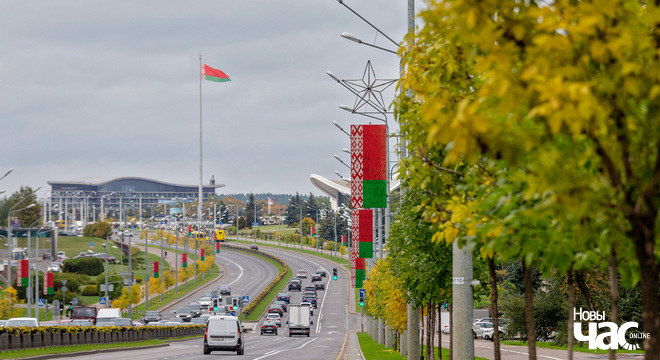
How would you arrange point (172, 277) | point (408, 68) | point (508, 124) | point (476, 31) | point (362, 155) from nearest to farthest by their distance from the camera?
point (508, 124)
point (476, 31)
point (408, 68)
point (362, 155)
point (172, 277)

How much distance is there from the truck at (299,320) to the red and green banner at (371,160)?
4669cm

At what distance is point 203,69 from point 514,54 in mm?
150451

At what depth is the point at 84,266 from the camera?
129 meters

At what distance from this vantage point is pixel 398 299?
3186 centimetres

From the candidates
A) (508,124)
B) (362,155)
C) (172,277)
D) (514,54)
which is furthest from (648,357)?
(172,277)

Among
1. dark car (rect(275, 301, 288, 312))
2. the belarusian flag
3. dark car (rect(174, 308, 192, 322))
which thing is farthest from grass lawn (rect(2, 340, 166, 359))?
the belarusian flag

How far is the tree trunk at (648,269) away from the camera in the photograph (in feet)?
17.9

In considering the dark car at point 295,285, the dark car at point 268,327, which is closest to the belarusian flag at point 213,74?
the dark car at point 295,285

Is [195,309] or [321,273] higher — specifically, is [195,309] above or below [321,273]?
below

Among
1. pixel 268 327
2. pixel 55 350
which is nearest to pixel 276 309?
pixel 268 327

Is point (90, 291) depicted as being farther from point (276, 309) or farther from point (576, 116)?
point (576, 116)

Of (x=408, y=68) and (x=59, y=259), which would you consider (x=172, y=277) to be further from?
(x=408, y=68)

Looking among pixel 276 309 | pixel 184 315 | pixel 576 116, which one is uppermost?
pixel 576 116

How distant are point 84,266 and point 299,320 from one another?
6384 cm
